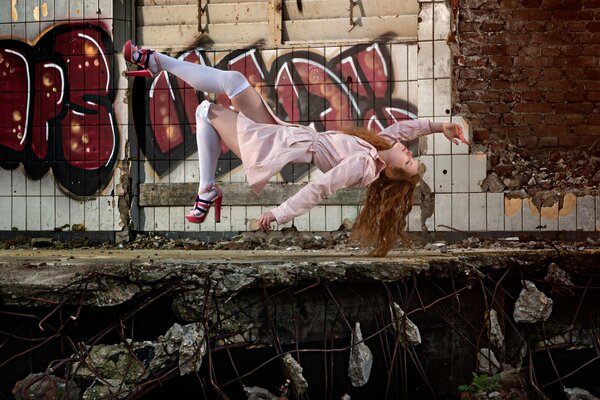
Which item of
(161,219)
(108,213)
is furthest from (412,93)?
(108,213)

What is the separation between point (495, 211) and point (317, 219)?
63.8 inches

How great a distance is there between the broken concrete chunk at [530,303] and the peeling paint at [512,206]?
4145mm

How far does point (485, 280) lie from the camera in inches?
149

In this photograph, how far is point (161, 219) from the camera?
27.8 ft

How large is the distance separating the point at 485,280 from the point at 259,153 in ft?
5.71

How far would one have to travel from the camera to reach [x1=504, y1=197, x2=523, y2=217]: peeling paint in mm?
7891

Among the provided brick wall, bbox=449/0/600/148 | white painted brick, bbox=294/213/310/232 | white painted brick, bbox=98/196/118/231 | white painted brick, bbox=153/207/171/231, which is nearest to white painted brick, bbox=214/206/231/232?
white painted brick, bbox=153/207/171/231

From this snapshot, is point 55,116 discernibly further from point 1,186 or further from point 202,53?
point 202,53

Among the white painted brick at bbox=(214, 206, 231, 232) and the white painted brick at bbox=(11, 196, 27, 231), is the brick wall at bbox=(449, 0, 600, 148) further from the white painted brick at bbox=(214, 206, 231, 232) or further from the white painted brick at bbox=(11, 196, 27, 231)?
the white painted brick at bbox=(11, 196, 27, 231)

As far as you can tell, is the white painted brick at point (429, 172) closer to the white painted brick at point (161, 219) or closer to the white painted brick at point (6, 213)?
the white painted brick at point (161, 219)

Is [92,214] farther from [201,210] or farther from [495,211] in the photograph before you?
[495,211]

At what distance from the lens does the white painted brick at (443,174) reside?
314 inches

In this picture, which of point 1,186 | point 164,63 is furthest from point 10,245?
→ point 164,63

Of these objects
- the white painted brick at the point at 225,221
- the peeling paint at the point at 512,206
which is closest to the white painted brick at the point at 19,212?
the white painted brick at the point at 225,221
